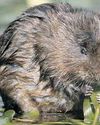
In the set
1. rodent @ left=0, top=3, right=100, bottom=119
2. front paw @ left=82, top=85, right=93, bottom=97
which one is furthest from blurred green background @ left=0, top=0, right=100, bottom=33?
front paw @ left=82, top=85, right=93, bottom=97

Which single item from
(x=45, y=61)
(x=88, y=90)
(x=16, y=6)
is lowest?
(x=88, y=90)

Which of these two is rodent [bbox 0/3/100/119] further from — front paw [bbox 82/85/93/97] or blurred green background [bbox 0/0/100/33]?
blurred green background [bbox 0/0/100/33]

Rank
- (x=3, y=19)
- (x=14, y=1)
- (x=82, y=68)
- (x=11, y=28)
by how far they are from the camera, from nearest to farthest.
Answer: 1. (x=82, y=68)
2. (x=11, y=28)
3. (x=3, y=19)
4. (x=14, y=1)

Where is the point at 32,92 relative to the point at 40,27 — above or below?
below

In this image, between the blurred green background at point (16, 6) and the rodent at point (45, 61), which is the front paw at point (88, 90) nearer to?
the rodent at point (45, 61)

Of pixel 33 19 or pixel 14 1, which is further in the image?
pixel 14 1

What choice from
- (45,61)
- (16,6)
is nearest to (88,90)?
(45,61)

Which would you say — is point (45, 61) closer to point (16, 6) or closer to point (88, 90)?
point (88, 90)

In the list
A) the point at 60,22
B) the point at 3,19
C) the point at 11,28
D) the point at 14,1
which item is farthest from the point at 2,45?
the point at 14,1

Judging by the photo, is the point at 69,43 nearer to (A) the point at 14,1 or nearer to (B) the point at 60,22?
(B) the point at 60,22
